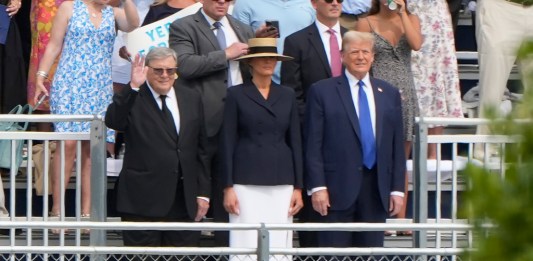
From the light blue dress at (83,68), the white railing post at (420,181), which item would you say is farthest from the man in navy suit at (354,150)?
the light blue dress at (83,68)

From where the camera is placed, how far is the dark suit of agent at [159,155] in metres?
7.79

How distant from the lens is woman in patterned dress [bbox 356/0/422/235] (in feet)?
28.0

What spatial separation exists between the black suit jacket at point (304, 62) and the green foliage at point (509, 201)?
6449 mm

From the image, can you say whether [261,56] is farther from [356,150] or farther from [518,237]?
[518,237]

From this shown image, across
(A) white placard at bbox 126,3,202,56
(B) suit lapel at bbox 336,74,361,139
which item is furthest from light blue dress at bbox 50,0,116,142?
(B) suit lapel at bbox 336,74,361,139

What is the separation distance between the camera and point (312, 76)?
8.27m

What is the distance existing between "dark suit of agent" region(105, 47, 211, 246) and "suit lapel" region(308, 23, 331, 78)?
92 centimetres

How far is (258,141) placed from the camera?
25.6 ft

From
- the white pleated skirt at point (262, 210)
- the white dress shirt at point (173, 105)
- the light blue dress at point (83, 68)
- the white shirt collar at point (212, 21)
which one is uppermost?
the white shirt collar at point (212, 21)

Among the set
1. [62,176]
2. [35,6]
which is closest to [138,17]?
[35,6]

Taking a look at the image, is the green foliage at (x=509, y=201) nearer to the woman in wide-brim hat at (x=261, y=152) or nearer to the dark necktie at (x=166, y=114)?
the woman in wide-brim hat at (x=261, y=152)

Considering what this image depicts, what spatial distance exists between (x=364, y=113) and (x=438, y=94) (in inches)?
53.0

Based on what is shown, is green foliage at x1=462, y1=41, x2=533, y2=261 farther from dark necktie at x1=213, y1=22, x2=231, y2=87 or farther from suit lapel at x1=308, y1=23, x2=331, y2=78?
dark necktie at x1=213, y1=22, x2=231, y2=87

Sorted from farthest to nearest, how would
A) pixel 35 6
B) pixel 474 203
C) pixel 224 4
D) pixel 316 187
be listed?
pixel 35 6 → pixel 224 4 → pixel 316 187 → pixel 474 203
